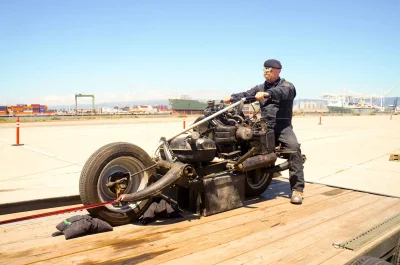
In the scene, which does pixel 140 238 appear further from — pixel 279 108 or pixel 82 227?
pixel 279 108

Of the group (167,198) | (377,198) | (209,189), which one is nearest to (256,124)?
(209,189)

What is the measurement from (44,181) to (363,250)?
19.1 feet

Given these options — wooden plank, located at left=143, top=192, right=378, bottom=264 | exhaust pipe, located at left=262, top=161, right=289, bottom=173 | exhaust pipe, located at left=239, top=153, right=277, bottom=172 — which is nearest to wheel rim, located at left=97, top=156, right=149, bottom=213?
wooden plank, located at left=143, top=192, right=378, bottom=264

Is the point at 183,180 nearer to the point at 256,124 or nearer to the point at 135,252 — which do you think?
the point at 135,252

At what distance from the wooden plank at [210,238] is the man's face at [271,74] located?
5.57ft

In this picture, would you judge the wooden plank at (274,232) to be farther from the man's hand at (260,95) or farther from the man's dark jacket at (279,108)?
the man's hand at (260,95)

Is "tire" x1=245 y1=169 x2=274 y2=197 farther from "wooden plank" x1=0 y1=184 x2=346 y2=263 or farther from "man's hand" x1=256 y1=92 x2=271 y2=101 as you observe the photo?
"man's hand" x1=256 y1=92 x2=271 y2=101

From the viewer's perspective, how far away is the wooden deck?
2.39 m

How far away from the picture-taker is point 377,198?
4402 mm

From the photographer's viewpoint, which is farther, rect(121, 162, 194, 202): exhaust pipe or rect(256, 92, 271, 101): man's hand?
rect(256, 92, 271, 101): man's hand

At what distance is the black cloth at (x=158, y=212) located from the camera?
10.6 feet

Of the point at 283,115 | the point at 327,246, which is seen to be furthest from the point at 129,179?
the point at 283,115

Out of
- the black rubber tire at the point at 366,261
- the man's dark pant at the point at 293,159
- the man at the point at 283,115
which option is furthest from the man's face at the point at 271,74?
the black rubber tire at the point at 366,261

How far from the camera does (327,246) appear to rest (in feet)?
8.83
